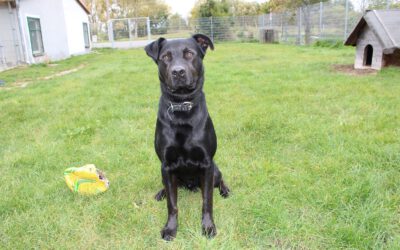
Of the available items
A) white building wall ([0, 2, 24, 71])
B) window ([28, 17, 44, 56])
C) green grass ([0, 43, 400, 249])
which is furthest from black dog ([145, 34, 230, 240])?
window ([28, 17, 44, 56])

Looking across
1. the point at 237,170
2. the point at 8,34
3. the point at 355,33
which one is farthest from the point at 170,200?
the point at 8,34

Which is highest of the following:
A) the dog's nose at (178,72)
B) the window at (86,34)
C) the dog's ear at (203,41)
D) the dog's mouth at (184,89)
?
the window at (86,34)

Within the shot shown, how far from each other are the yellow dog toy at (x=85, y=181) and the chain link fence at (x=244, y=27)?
15258mm

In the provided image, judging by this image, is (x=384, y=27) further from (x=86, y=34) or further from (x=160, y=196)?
(x=86, y=34)

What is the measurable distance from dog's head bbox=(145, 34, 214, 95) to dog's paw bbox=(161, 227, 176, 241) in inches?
38.3

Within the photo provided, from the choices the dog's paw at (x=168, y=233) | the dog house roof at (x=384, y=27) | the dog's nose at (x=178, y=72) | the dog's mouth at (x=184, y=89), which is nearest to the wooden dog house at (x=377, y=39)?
the dog house roof at (x=384, y=27)

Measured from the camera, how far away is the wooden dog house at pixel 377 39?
23.2 ft

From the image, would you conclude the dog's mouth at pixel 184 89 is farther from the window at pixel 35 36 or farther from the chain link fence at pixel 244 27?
the chain link fence at pixel 244 27

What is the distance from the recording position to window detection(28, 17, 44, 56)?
1365cm

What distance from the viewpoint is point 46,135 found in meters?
4.51

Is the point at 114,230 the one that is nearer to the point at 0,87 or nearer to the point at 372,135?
the point at 372,135

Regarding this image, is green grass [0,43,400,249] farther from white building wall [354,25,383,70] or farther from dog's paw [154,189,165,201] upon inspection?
white building wall [354,25,383,70]

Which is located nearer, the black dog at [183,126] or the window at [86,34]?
the black dog at [183,126]

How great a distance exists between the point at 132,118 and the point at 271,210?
3.12m
